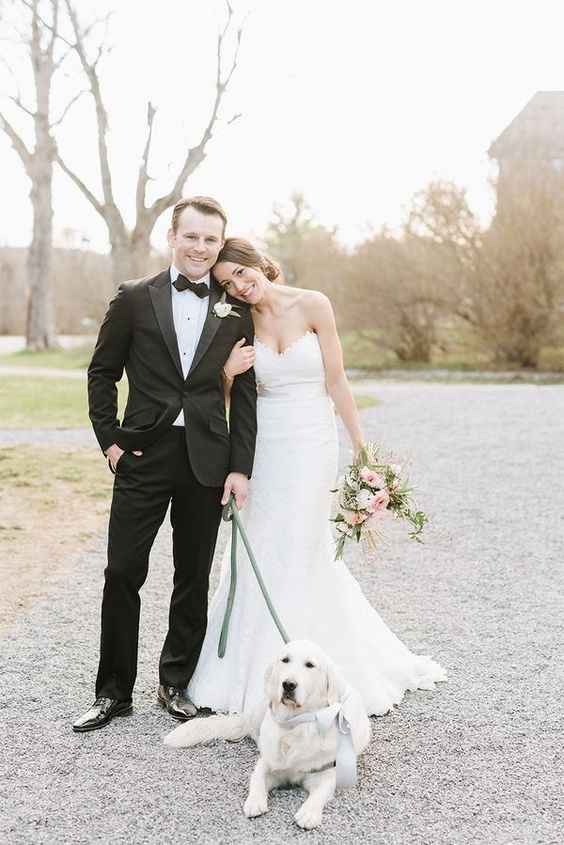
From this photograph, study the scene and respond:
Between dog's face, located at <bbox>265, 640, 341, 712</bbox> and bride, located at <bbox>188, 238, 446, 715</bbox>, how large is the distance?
31.6 inches

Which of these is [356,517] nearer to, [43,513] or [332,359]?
[332,359]

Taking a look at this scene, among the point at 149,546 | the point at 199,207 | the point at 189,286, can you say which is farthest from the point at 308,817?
the point at 199,207

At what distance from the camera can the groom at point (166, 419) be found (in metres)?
3.81

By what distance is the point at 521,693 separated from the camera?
4.28m

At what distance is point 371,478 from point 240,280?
105cm

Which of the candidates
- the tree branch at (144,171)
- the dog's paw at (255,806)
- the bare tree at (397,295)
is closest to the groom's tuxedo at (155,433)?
the dog's paw at (255,806)

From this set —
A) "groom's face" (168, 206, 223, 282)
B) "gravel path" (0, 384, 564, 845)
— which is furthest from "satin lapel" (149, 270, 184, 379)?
"gravel path" (0, 384, 564, 845)

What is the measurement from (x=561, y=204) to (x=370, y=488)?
21.1 metres

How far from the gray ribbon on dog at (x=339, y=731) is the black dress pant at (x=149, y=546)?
3.08ft

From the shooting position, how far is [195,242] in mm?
3791

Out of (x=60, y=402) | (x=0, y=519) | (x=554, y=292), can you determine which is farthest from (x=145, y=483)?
(x=554, y=292)

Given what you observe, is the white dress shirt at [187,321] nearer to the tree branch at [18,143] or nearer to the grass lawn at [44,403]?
the grass lawn at [44,403]

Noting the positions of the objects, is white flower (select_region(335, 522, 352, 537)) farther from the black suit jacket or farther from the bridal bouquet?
the black suit jacket

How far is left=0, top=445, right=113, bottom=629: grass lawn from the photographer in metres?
6.40
